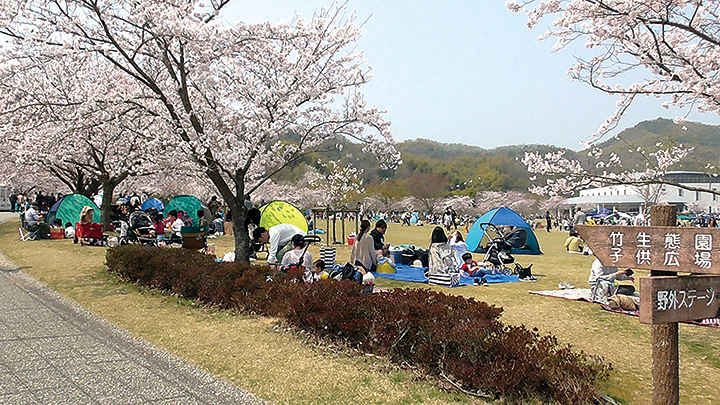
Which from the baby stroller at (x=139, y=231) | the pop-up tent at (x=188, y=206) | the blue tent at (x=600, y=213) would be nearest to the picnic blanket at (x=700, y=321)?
the baby stroller at (x=139, y=231)

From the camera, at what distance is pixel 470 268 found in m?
11.6

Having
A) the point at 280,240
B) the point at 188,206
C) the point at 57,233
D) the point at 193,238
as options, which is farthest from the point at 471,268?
the point at 188,206

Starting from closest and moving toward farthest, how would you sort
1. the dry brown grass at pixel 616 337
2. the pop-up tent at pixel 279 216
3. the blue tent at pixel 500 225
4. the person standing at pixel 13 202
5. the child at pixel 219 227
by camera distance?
the dry brown grass at pixel 616 337 → the pop-up tent at pixel 279 216 → the blue tent at pixel 500 225 → the child at pixel 219 227 → the person standing at pixel 13 202

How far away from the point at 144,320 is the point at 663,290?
20.6 ft

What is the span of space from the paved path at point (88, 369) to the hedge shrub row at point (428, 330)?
1.53 metres

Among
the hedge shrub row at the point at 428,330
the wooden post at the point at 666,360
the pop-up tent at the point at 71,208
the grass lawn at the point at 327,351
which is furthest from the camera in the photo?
the pop-up tent at the point at 71,208

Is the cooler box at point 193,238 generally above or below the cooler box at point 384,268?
above

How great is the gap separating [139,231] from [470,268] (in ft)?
32.0

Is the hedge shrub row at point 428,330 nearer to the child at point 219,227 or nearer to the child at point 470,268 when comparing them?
the child at point 470,268

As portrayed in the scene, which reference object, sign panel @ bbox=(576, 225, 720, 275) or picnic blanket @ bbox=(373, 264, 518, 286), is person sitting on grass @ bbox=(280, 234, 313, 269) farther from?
sign panel @ bbox=(576, 225, 720, 275)

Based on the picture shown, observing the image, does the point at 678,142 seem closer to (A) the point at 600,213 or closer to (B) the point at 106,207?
(B) the point at 106,207

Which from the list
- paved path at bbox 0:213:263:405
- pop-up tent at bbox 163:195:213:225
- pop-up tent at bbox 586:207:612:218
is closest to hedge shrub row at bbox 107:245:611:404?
paved path at bbox 0:213:263:405

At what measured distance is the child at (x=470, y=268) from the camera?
11.3 metres

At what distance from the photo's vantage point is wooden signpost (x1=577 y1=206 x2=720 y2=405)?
335 centimetres
